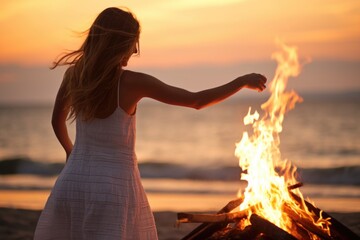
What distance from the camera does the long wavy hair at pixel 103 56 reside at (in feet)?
13.8

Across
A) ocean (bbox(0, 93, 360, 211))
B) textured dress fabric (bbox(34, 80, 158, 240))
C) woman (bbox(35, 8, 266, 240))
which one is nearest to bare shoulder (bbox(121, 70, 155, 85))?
woman (bbox(35, 8, 266, 240))

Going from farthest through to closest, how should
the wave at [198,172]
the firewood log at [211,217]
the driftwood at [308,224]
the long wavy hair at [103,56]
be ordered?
the wave at [198,172] → the driftwood at [308,224] → the firewood log at [211,217] → the long wavy hair at [103,56]

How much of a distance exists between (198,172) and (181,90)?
1802 centimetres

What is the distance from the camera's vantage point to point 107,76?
13.9ft

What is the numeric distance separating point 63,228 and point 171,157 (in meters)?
26.1

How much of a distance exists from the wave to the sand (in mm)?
8404

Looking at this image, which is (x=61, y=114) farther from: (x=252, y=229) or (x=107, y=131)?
(x=252, y=229)

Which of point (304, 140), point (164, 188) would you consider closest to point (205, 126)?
point (304, 140)

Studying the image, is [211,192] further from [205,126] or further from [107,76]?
[205,126]

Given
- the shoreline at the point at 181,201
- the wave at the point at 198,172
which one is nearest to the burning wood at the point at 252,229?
the shoreline at the point at 181,201

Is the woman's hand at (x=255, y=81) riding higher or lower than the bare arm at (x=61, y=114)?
higher

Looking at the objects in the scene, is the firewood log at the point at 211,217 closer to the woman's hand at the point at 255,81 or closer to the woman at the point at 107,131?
the woman at the point at 107,131

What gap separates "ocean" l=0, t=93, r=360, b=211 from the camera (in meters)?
18.0

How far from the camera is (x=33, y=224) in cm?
1060
